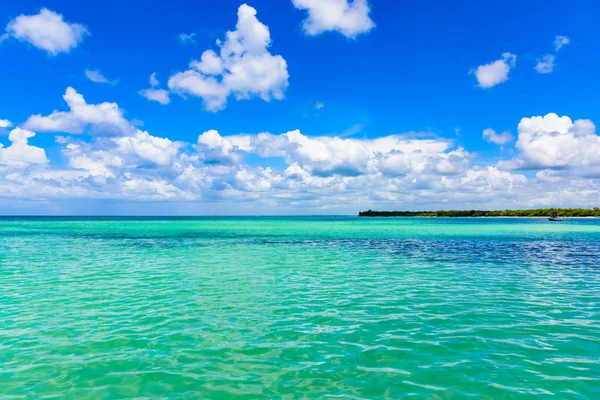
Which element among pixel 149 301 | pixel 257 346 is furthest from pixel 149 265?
pixel 257 346

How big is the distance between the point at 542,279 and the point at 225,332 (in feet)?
60.7

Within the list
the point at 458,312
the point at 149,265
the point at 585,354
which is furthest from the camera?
Result: the point at 149,265

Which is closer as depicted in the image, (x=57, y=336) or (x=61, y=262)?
(x=57, y=336)

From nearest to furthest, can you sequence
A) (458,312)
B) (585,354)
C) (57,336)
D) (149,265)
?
(585,354) < (57,336) < (458,312) < (149,265)

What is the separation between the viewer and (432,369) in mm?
9812

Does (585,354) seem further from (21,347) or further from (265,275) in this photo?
(265,275)

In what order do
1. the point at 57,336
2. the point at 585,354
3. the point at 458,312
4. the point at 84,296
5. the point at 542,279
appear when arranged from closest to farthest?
the point at 585,354, the point at 57,336, the point at 458,312, the point at 84,296, the point at 542,279

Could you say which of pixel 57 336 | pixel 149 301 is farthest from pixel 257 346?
pixel 149 301

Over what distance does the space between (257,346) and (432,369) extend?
184 inches

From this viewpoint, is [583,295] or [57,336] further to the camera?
[583,295]

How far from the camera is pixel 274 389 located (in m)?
8.81

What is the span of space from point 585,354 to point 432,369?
4.40 meters

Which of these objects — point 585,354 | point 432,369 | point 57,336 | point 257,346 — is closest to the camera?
point 432,369

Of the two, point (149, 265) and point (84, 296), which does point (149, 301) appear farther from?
point (149, 265)
